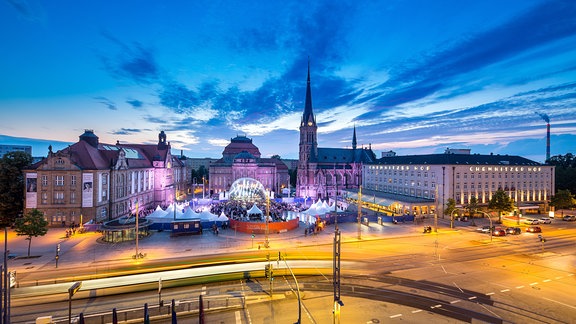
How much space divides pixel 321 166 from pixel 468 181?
4775cm

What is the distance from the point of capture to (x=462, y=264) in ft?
96.9

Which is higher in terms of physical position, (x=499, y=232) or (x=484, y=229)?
(x=499, y=232)

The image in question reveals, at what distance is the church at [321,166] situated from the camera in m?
97.5

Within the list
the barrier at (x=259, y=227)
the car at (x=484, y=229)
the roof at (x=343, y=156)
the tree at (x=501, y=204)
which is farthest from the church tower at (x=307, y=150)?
the car at (x=484, y=229)

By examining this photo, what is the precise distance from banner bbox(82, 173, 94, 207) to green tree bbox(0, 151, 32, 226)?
11.9 metres

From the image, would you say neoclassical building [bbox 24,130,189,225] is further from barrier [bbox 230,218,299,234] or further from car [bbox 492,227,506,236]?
car [bbox 492,227,506,236]

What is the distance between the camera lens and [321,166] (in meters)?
99.9

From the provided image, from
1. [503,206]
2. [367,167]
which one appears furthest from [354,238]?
[367,167]

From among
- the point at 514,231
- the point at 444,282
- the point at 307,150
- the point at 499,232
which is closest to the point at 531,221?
the point at 514,231

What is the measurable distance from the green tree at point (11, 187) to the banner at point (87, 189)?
1187cm

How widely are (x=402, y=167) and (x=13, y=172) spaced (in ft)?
282

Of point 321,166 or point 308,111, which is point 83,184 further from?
point 308,111

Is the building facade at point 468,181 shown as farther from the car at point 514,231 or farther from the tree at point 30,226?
the tree at point 30,226

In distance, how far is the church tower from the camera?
98.1 m
